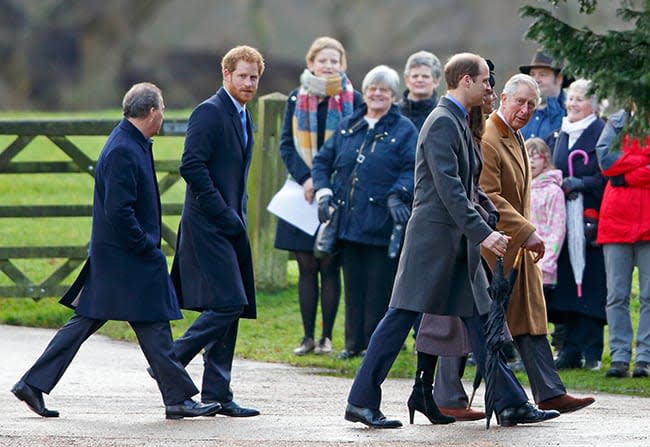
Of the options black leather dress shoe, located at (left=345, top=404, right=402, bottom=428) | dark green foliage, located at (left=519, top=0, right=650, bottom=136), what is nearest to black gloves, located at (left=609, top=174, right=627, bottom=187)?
black leather dress shoe, located at (left=345, top=404, right=402, bottom=428)

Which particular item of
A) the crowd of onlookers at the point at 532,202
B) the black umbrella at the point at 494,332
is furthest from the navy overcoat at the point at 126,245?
the crowd of onlookers at the point at 532,202

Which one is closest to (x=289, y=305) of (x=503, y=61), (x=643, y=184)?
(x=643, y=184)

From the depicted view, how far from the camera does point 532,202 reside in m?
12.0

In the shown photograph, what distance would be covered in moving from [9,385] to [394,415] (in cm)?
241

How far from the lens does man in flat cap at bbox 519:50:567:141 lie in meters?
12.5

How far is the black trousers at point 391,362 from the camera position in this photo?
8945 mm

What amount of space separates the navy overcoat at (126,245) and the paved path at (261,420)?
0.60 m

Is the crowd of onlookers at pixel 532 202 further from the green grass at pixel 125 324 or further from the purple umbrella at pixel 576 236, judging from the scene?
the green grass at pixel 125 324

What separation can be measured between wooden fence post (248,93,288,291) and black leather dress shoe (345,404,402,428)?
599 cm

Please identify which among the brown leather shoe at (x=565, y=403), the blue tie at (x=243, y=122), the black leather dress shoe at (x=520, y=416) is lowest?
the black leather dress shoe at (x=520, y=416)

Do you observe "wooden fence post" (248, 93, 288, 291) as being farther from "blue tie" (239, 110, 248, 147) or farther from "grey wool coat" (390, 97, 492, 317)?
"grey wool coat" (390, 97, 492, 317)

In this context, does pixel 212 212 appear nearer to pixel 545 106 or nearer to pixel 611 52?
pixel 611 52

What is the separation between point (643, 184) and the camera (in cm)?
1171

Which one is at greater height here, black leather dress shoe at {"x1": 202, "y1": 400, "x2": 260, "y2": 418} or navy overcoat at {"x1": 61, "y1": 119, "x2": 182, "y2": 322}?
navy overcoat at {"x1": 61, "y1": 119, "x2": 182, "y2": 322}
